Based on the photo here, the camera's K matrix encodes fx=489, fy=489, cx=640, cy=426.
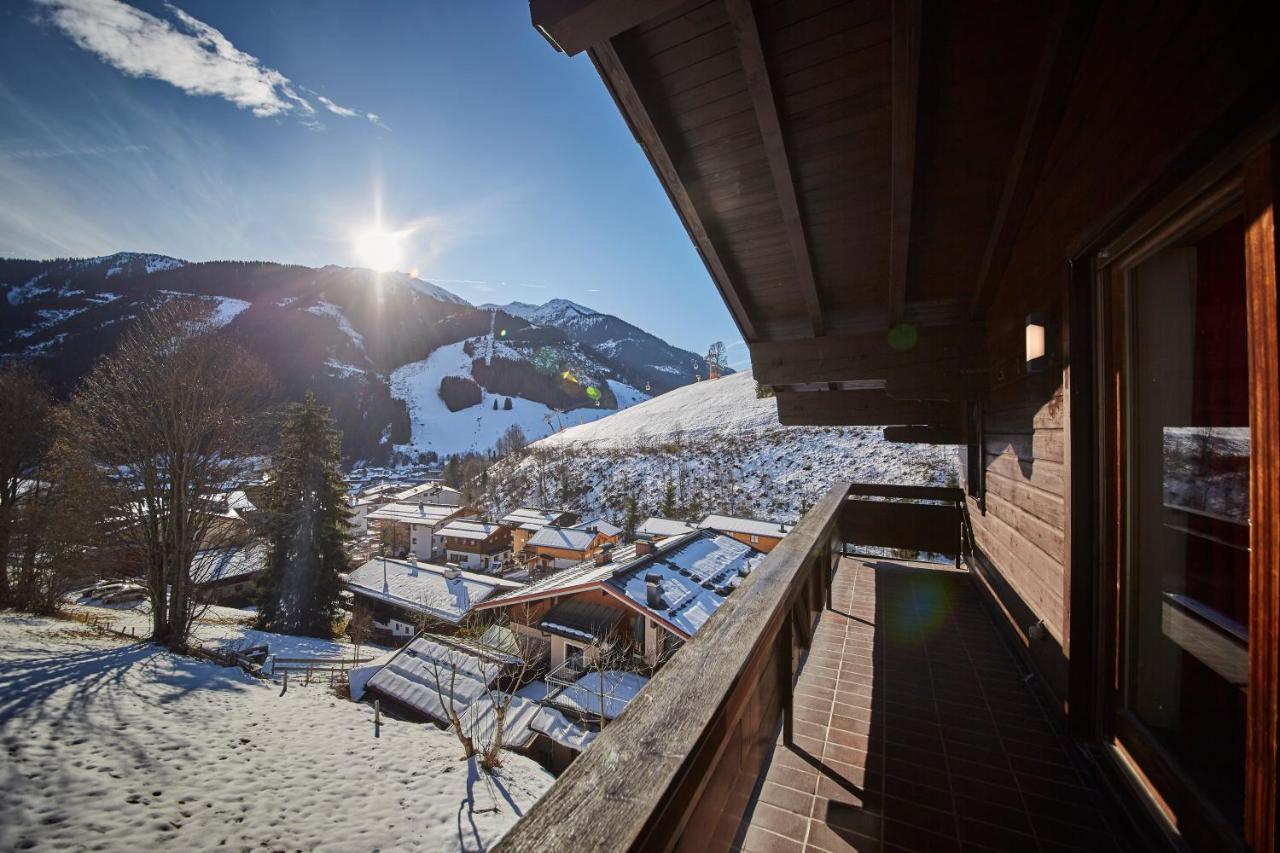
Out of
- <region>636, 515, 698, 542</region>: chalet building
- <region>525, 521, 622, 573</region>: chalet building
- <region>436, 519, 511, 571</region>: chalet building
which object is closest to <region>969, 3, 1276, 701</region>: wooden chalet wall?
<region>525, 521, 622, 573</region>: chalet building

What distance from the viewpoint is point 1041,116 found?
2059 millimetres

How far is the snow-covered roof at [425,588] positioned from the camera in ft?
60.8

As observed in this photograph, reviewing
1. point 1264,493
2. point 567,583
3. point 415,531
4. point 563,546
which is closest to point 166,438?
point 567,583

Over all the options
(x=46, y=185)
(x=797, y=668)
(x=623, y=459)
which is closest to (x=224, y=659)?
(x=797, y=668)

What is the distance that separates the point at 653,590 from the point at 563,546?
1226 cm

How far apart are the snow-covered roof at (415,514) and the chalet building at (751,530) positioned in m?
19.7

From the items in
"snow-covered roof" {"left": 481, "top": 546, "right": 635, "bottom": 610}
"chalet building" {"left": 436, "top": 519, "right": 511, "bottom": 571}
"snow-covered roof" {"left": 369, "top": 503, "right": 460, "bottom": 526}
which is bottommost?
"chalet building" {"left": 436, "top": 519, "right": 511, "bottom": 571}

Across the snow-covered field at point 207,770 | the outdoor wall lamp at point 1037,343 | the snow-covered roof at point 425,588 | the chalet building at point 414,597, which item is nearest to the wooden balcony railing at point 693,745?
the outdoor wall lamp at point 1037,343

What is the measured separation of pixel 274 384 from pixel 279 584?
8.22 m

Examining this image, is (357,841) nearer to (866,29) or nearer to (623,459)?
(866,29)

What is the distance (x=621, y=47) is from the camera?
5.88 feet

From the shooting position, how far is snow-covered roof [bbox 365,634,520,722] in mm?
11508

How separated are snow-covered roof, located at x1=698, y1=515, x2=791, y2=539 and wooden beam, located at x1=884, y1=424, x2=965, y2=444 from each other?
1504cm

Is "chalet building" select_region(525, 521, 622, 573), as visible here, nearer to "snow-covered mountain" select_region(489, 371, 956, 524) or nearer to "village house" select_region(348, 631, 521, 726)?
"snow-covered mountain" select_region(489, 371, 956, 524)
